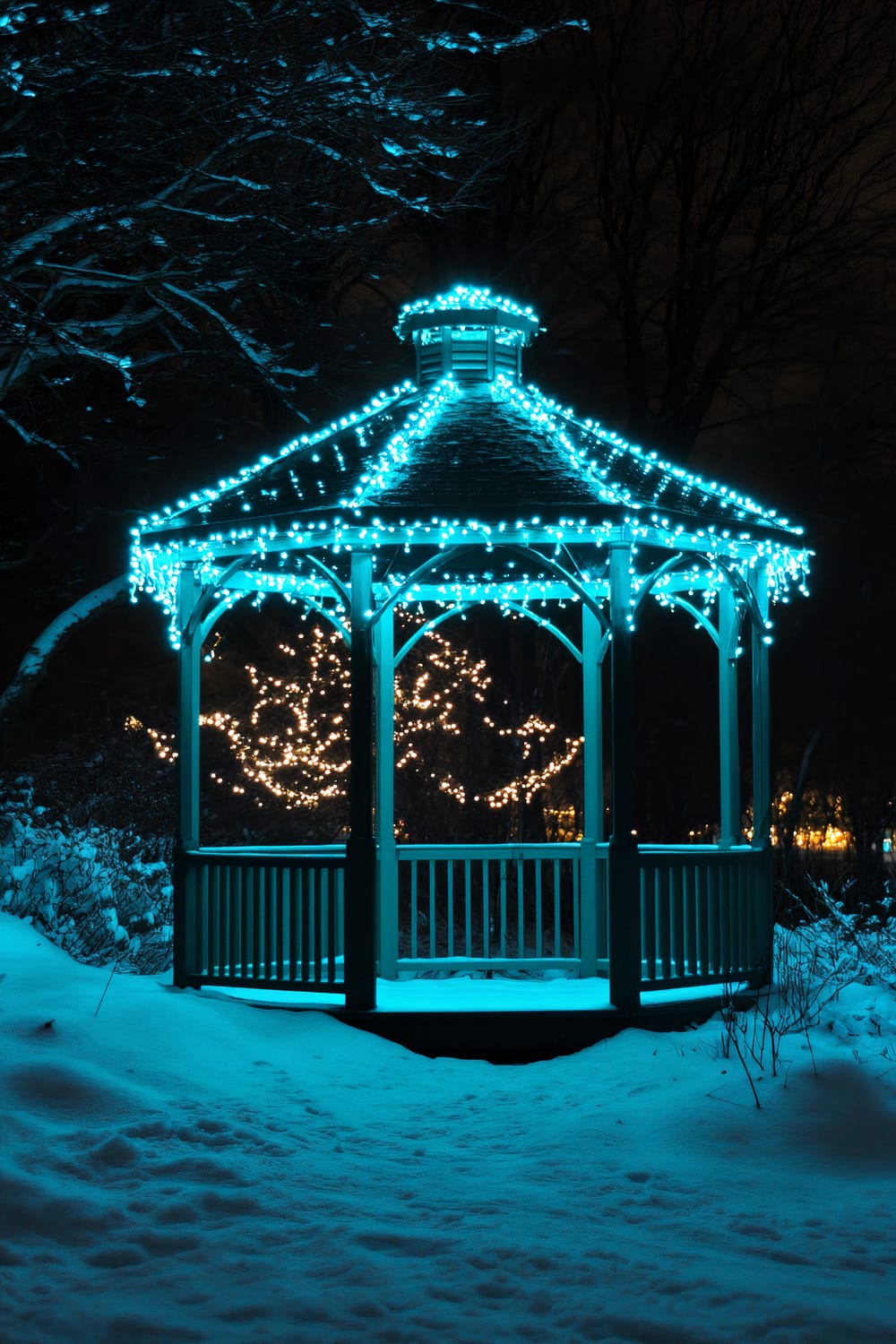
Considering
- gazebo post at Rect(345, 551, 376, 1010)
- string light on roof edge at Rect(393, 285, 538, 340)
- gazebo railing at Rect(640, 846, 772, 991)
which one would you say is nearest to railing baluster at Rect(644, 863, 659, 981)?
gazebo railing at Rect(640, 846, 772, 991)

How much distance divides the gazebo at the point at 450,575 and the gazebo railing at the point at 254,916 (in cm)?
2

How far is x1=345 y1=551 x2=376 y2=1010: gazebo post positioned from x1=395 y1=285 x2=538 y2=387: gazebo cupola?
3.04 metres

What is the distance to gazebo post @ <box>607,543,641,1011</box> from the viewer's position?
1001cm

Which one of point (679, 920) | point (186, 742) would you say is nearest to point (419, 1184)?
point (679, 920)

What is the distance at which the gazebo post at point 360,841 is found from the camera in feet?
32.5

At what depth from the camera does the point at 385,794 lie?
1281cm

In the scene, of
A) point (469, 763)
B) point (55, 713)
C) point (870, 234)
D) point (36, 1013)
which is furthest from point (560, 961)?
point (870, 234)

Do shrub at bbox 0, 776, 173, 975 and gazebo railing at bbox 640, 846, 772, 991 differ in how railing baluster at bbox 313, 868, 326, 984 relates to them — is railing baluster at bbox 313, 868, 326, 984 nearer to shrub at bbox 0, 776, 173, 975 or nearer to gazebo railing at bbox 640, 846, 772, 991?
gazebo railing at bbox 640, 846, 772, 991

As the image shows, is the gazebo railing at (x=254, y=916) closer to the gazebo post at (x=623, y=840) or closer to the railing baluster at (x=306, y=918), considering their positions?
the railing baluster at (x=306, y=918)

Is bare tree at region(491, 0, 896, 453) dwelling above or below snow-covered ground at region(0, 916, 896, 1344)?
above

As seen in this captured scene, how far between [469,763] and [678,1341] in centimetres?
1593

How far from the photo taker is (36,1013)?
890cm

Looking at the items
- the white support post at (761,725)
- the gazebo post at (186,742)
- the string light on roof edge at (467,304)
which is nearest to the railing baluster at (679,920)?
the white support post at (761,725)

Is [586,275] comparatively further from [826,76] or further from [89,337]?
[89,337]
